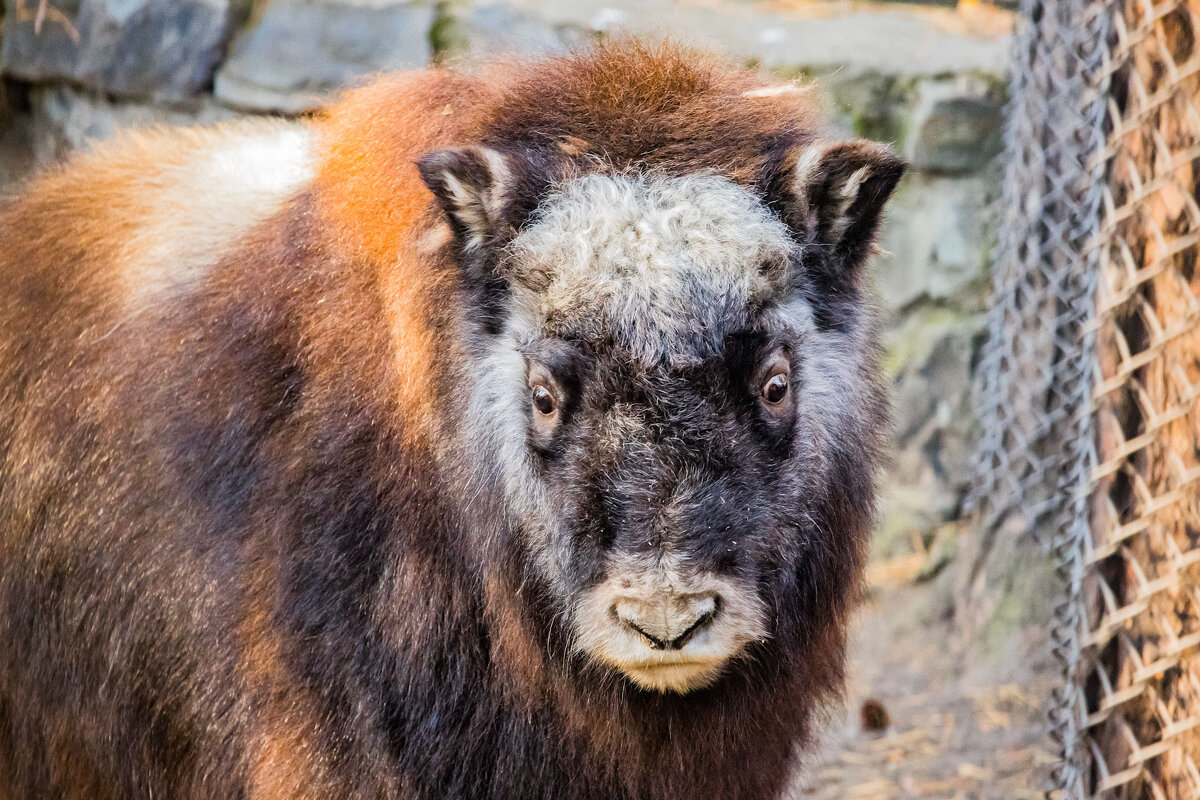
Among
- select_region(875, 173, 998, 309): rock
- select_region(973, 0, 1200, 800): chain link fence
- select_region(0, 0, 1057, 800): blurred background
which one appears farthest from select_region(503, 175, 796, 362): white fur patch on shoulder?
select_region(875, 173, 998, 309): rock

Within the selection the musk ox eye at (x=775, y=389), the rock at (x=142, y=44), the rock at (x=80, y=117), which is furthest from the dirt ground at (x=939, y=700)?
the rock at (x=142, y=44)

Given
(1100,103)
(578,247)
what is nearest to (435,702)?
(578,247)

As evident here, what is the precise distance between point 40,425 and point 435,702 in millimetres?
1566

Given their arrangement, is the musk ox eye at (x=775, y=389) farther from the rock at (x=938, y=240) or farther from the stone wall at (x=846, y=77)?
the rock at (x=938, y=240)

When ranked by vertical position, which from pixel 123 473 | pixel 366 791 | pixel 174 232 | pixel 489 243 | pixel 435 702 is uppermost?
pixel 489 243

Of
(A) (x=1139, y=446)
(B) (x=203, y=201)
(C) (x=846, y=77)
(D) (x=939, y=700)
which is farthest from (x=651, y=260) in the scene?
(D) (x=939, y=700)

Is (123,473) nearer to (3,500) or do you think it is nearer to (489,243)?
(3,500)

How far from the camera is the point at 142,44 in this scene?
6.43 m

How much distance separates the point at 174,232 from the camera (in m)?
3.51

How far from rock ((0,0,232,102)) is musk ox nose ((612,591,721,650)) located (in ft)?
16.9

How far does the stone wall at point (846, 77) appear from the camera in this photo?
5961 mm

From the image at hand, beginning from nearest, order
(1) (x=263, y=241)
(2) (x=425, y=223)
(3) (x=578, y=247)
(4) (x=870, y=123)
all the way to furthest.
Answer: (3) (x=578, y=247) < (2) (x=425, y=223) < (1) (x=263, y=241) < (4) (x=870, y=123)

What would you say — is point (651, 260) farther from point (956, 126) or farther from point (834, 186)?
point (956, 126)

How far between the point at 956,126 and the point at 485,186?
4.00 meters
